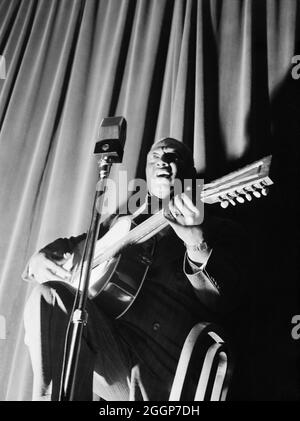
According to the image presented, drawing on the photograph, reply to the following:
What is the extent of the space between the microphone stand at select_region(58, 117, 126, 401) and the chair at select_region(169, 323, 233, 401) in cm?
22

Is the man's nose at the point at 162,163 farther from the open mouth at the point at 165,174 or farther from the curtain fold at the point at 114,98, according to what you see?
the curtain fold at the point at 114,98

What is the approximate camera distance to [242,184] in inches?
43.3

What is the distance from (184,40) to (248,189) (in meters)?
1.17

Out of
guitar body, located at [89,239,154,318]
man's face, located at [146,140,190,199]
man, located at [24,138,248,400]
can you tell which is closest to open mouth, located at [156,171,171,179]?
man's face, located at [146,140,190,199]

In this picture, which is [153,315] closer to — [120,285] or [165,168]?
[120,285]

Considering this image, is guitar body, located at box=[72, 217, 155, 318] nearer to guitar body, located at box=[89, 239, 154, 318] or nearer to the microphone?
guitar body, located at box=[89, 239, 154, 318]

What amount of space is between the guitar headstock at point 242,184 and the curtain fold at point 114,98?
52 centimetres

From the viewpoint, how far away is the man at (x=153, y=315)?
1.01m

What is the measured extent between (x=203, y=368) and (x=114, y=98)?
154 cm

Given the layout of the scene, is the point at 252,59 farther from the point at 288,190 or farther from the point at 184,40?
the point at 288,190

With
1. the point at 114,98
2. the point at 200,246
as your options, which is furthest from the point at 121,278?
the point at 114,98

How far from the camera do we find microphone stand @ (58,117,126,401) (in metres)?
0.87

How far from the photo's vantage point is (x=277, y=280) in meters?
1.41

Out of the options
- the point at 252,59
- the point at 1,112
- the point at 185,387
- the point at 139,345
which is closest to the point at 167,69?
the point at 252,59
